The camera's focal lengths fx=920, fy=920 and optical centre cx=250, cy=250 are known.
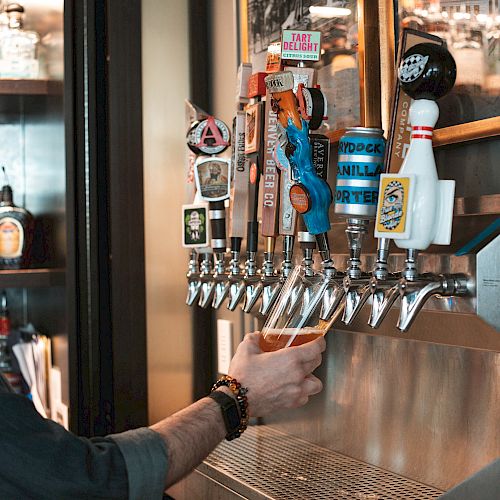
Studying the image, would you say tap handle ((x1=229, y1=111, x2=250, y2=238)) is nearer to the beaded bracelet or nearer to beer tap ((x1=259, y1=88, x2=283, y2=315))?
beer tap ((x1=259, y1=88, x2=283, y2=315))

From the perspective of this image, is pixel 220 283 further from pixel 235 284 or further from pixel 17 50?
pixel 17 50

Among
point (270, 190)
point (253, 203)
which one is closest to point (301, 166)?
point (270, 190)

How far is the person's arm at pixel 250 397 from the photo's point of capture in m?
1.26

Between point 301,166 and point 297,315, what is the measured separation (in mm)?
217

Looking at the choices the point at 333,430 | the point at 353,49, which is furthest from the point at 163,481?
the point at 353,49

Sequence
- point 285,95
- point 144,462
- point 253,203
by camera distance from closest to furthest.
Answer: point 144,462 < point 285,95 < point 253,203

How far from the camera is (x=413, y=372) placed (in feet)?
4.98

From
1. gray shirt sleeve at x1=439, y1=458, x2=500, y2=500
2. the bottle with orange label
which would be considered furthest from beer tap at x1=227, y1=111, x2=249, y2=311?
the bottle with orange label

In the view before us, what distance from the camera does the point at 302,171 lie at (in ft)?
4.24

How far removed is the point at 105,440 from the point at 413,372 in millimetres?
546

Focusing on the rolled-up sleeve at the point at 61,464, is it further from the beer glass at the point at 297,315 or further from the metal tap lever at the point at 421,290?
the metal tap lever at the point at 421,290

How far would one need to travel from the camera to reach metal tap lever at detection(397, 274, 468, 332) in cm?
117

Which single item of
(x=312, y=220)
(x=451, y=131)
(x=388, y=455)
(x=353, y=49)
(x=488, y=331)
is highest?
(x=353, y=49)

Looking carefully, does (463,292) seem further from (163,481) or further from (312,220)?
(163,481)
